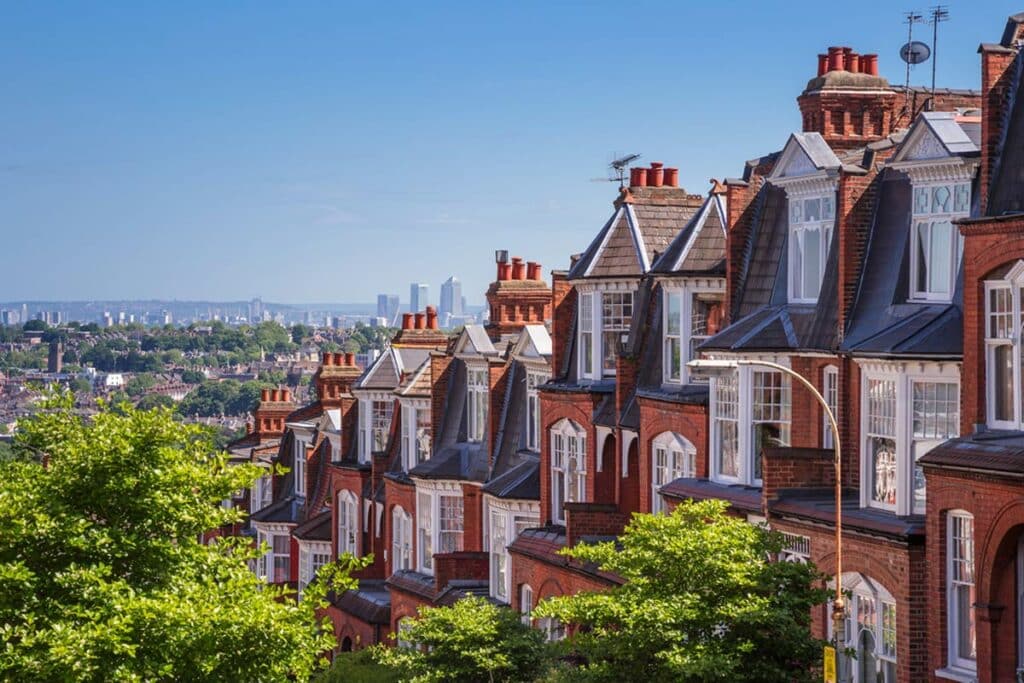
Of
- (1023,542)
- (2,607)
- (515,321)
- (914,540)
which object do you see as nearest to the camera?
(1023,542)

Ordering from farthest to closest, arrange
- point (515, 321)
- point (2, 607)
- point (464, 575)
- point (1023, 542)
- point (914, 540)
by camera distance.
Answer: point (515, 321) → point (464, 575) → point (2, 607) → point (914, 540) → point (1023, 542)

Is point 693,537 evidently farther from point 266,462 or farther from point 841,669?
point 266,462

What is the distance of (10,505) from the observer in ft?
116

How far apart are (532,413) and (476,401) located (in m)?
4.11

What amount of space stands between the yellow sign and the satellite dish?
17.2 m

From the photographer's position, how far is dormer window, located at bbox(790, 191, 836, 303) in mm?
38594

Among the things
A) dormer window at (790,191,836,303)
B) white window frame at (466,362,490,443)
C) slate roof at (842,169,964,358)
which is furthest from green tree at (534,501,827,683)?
white window frame at (466,362,490,443)

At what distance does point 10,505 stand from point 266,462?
51.2 m

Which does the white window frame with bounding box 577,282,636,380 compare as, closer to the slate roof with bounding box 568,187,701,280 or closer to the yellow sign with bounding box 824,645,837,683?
the slate roof with bounding box 568,187,701,280

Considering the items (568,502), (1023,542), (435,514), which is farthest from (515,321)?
(1023,542)

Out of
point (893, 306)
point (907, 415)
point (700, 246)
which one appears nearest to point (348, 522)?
point (700, 246)

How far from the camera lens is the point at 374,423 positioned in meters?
68.1

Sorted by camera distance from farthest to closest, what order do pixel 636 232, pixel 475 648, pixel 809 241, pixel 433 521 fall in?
pixel 433 521
pixel 636 232
pixel 475 648
pixel 809 241

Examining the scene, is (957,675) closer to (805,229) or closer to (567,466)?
(805,229)
